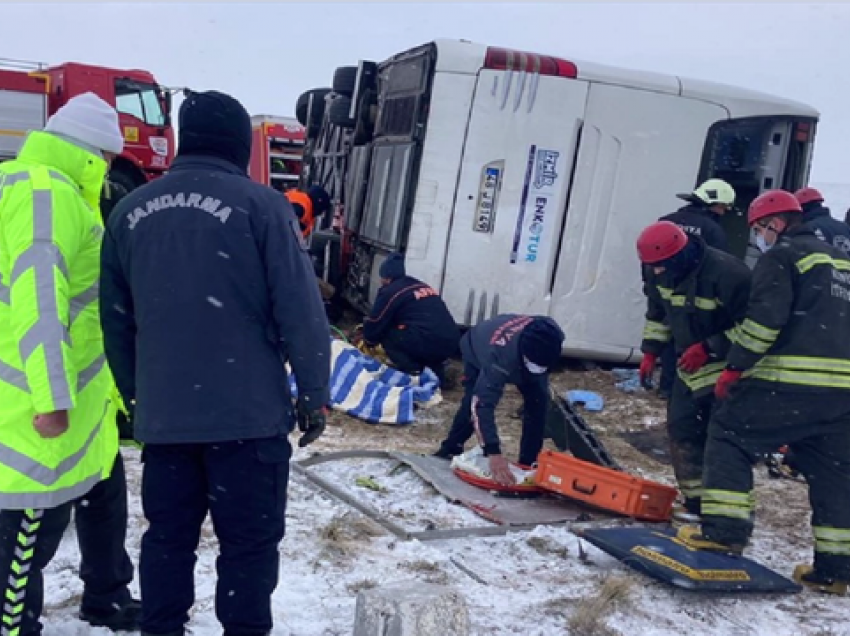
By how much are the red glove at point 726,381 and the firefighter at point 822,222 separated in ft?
8.51

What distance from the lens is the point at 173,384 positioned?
2711 millimetres

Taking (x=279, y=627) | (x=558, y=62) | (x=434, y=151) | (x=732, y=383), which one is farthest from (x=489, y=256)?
(x=279, y=627)

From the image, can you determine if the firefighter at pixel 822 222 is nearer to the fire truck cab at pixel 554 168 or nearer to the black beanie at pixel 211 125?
the fire truck cab at pixel 554 168

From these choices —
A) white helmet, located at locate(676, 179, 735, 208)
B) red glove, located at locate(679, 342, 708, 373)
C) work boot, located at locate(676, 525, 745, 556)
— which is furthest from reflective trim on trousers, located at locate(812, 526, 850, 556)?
white helmet, located at locate(676, 179, 735, 208)

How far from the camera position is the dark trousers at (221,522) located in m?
2.76

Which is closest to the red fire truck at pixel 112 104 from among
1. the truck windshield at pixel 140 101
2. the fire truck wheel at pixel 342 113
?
the truck windshield at pixel 140 101

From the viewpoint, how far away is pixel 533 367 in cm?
509

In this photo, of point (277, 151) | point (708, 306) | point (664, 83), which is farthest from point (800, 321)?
point (277, 151)

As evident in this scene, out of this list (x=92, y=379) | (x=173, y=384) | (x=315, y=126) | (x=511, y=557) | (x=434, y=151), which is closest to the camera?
(x=173, y=384)

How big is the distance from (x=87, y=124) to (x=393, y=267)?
15.6ft

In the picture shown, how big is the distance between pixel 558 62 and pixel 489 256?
1718mm

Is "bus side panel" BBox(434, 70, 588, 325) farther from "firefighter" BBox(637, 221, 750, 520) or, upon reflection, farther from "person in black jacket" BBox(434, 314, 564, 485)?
"firefighter" BBox(637, 221, 750, 520)

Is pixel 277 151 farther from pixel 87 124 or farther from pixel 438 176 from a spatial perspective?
pixel 87 124

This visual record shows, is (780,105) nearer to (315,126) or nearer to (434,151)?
(434,151)
